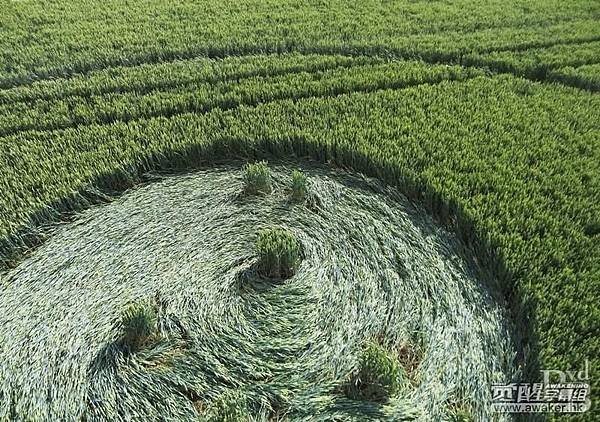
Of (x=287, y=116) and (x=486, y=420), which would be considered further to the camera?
(x=287, y=116)

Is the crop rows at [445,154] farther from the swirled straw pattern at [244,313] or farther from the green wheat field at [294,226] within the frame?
the swirled straw pattern at [244,313]

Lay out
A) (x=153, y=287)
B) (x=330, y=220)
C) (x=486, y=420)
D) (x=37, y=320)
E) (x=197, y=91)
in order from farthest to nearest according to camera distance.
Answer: (x=197, y=91), (x=330, y=220), (x=153, y=287), (x=37, y=320), (x=486, y=420)

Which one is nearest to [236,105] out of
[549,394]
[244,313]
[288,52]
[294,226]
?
[288,52]

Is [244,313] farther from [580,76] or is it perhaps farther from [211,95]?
[580,76]

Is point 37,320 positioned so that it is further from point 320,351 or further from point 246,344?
point 320,351

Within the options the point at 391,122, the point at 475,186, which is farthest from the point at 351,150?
the point at 475,186

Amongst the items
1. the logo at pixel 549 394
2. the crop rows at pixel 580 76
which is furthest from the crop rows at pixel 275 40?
the logo at pixel 549 394
